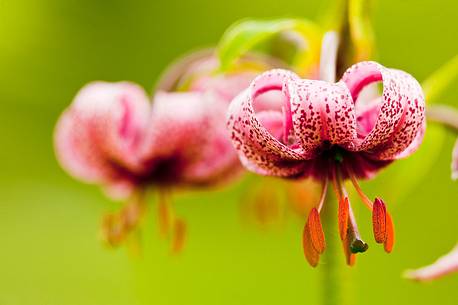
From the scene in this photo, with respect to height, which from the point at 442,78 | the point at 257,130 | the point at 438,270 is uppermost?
the point at 442,78

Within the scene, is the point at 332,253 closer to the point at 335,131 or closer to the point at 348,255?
the point at 348,255

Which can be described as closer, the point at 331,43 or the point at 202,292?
the point at 331,43

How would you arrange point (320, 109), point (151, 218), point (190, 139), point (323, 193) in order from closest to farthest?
1. point (320, 109)
2. point (323, 193)
3. point (190, 139)
4. point (151, 218)

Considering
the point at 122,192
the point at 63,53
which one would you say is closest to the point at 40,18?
the point at 63,53

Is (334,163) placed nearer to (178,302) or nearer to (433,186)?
(178,302)

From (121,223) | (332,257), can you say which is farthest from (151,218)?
(332,257)

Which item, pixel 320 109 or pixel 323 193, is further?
pixel 323 193

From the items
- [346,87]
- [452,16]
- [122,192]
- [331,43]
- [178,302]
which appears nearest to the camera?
[346,87]
